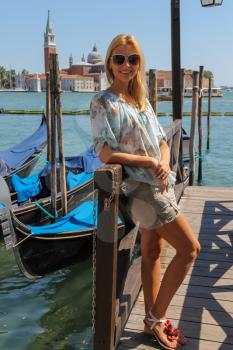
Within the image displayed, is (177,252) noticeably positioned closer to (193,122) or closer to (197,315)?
(197,315)

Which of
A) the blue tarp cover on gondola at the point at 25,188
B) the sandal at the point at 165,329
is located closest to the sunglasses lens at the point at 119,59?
the sandal at the point at 165,329

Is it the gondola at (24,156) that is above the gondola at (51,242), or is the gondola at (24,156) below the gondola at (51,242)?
above

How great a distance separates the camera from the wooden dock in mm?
2344

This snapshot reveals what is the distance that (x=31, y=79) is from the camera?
115188 millimetres

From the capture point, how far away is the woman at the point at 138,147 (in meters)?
1.87

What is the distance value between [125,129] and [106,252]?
0.50 meters

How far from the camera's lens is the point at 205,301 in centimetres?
276

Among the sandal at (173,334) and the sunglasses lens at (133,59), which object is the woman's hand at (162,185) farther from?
the sandal at (173,334)

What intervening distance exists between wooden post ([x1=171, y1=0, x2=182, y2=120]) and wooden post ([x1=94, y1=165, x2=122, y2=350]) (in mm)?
3255

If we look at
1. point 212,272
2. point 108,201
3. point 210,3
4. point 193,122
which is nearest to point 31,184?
point 193,122

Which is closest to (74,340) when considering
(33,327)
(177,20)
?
(33,327)

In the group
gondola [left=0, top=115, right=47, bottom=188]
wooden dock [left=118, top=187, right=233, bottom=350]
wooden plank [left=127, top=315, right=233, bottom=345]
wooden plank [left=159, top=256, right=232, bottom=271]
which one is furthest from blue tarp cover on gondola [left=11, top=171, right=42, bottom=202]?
wooden plank [left=127, top=315, right=233, bottom=345]

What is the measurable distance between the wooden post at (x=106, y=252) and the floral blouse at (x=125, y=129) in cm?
12

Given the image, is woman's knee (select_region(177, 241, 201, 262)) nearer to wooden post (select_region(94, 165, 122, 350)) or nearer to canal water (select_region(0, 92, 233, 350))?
wooden post (select_region(94, 165, 122, 350))
